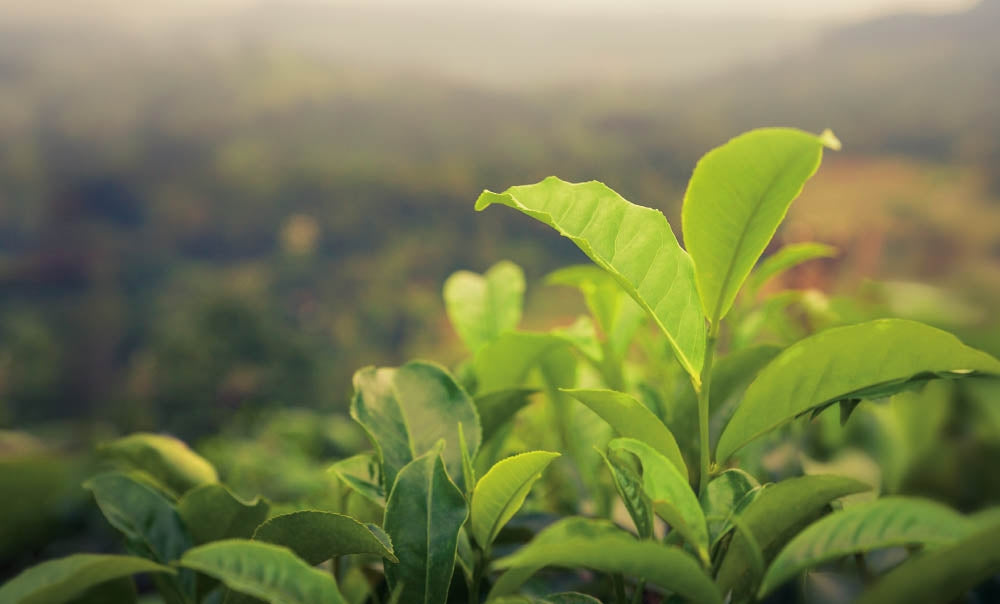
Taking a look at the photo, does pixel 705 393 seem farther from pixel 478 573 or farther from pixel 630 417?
pixel 478 573

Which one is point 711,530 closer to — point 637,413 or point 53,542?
point 637,413

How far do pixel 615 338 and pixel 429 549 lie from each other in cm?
34

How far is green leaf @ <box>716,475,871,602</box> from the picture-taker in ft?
1.35

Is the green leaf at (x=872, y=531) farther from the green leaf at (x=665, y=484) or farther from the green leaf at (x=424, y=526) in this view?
the green leaf at (x=424, y=526)

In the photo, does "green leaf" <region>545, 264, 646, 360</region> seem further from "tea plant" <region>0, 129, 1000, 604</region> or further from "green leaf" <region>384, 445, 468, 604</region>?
"green leaf" <region>384, 445, 468, 604</region>

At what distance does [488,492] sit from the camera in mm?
459

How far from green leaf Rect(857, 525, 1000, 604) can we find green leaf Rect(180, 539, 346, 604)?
292 millimetres

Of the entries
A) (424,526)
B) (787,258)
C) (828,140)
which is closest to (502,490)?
(424,526)

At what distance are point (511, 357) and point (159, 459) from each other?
338 mm

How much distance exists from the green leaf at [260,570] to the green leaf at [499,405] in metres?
0.23

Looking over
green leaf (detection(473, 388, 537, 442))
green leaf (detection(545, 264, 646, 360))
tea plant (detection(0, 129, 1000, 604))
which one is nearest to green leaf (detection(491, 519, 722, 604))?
tea plant (detection(0, 129, 1000, 604))

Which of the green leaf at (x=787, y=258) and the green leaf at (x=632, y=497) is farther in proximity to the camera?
the green leaf at (x=787, y=258)

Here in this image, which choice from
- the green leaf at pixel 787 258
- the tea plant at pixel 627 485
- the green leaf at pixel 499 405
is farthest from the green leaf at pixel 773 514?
the green leaf at pixel 787 258

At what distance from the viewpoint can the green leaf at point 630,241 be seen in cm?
44
